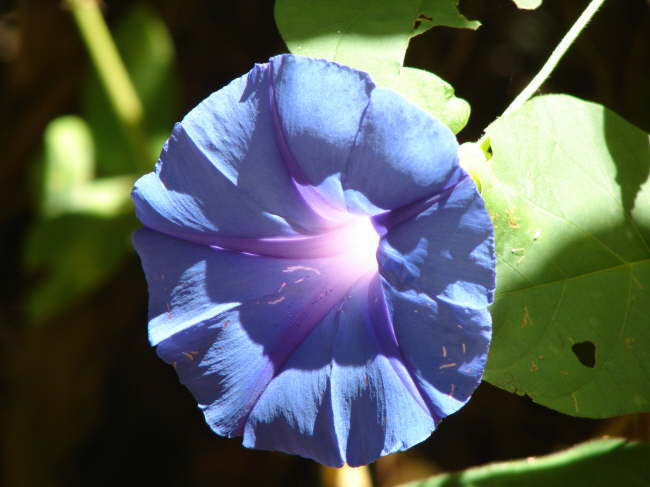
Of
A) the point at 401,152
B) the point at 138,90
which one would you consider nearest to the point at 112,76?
the point at 138,90

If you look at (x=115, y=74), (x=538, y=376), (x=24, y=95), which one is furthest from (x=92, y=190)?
(x=538, y=376)

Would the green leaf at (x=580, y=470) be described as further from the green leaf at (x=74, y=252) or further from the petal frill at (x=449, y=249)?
the green leaf at (x=74, y=252)

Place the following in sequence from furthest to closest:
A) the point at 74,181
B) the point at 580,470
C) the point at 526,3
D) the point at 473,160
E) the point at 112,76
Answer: the point at 74,181
the point at 112,76
the point at 580,470
the point at 526,3
the point at 473,160

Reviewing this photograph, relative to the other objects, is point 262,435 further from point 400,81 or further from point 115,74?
point 115,74

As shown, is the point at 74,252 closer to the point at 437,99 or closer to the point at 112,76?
the point at 112,76

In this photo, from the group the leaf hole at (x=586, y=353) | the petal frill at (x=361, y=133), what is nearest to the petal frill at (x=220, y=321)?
the petal frill at (x=361, y=133)

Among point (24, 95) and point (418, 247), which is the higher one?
point (418, 247)

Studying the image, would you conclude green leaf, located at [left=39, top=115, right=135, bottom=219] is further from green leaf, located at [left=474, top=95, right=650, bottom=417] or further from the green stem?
green leaf, located at [left=474, top=95, right=650, bottom=417]
